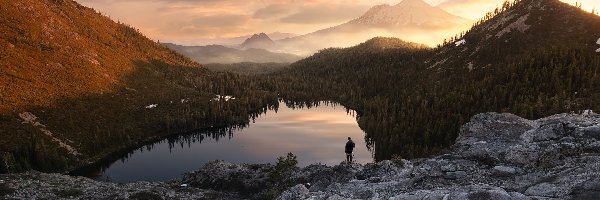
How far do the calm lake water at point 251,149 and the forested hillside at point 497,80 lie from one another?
30.7ft

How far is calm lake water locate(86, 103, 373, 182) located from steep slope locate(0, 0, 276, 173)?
27.1 ft

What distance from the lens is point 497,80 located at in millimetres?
109188

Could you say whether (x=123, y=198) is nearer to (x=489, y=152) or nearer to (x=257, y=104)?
(x=489, y=152)

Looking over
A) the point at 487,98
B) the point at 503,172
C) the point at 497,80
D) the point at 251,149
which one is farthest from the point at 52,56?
Result: the point at 503,172

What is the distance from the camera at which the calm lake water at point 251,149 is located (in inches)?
3241

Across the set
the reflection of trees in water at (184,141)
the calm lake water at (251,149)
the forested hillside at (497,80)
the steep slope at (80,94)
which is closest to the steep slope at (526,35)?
the forested hillside at (497,80)

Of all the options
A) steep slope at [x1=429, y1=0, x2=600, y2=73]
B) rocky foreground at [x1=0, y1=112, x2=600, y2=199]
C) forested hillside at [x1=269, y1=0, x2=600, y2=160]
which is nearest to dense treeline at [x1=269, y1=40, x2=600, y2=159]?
forested hillside at [x1=269, y1=0, x2=600, y2=160]

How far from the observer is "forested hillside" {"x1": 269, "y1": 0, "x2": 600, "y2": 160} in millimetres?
84812

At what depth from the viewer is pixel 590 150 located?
32.8m

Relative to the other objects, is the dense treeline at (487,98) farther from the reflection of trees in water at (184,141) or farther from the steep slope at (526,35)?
the steep slope at (526,35)

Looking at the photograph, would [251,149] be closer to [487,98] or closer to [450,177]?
[487,98]

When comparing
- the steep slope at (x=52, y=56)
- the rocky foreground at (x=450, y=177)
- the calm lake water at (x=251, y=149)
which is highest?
the steep slope at (x=52, y=56)

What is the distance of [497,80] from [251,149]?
2702 inches

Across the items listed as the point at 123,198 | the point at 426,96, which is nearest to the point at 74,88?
the point at 123,198
